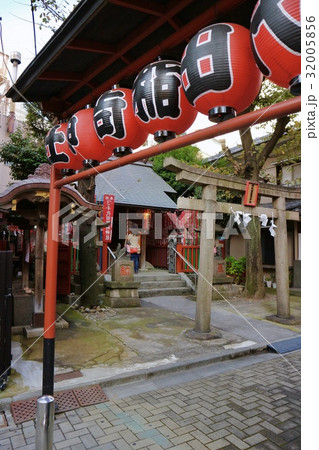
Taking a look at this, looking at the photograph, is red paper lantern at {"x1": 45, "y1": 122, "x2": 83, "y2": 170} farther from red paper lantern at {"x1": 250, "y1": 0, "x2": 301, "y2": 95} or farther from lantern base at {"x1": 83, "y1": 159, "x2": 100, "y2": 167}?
red paper lantern at {"x1": 250, "y1": 0, "x2": 301, "y2": 95}

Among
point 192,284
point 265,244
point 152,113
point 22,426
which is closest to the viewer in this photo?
point 152,113

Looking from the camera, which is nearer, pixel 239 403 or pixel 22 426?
pixel 22 426

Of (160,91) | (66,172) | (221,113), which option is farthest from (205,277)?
(221,113)

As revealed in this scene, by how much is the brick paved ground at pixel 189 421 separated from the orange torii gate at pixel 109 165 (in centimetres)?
63

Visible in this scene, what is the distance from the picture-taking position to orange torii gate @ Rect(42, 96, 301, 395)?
2.08 meters

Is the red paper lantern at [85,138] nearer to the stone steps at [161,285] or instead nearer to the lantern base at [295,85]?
the lantern base at [295,85]

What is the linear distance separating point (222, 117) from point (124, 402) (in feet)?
14.1

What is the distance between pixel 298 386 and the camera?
5.44 m

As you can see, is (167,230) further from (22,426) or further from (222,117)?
(222,117)

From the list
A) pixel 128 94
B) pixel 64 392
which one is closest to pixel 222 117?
pixel 128 94

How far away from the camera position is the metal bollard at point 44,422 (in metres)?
2.78

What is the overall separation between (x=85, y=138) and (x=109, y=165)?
536mm

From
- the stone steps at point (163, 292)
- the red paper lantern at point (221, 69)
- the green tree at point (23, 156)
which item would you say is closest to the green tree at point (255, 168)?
the stone steps at point (163, 292)

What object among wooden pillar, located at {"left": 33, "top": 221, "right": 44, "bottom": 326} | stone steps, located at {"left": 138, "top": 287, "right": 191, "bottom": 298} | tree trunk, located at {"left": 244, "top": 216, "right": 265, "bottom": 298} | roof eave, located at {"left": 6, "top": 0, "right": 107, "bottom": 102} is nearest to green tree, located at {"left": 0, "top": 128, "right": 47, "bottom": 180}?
stone steps, located at {"left": 138, "top": 287, "right": 191, "bottom": 298}
